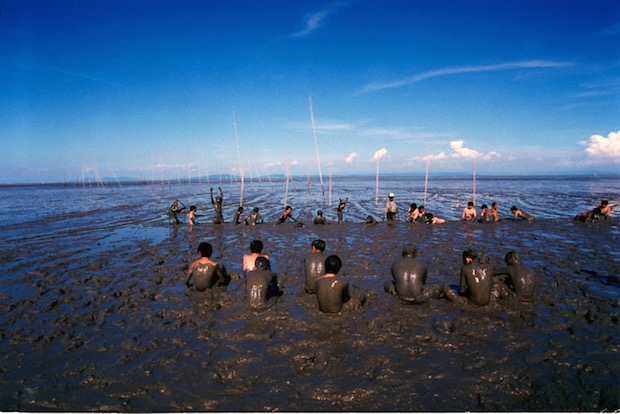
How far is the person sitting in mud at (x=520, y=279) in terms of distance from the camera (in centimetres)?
776

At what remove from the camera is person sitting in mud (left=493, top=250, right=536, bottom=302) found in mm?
7762

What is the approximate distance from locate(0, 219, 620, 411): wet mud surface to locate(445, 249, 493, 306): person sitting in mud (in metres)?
0.25

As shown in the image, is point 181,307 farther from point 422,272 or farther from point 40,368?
point 422,272

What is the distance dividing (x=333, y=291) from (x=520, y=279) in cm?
438

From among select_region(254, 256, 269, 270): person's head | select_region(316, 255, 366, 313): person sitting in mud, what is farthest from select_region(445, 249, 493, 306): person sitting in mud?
select_region(254, 256, 269, 270): person's head

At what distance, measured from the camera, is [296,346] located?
605 centimetres

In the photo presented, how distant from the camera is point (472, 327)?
6641mm

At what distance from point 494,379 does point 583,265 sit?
8.62 meters

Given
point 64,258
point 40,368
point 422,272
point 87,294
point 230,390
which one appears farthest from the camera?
point 64,258

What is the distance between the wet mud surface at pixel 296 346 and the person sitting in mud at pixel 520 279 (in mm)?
266

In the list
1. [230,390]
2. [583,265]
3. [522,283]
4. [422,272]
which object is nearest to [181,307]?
[230,390]

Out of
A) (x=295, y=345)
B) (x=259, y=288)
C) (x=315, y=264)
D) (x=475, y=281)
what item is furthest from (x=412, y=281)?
(x=259, y=288)

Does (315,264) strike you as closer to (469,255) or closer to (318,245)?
(318,245)

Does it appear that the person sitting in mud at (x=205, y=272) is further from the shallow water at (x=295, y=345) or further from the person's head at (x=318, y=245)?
the person's head at (x=318, y=245)
